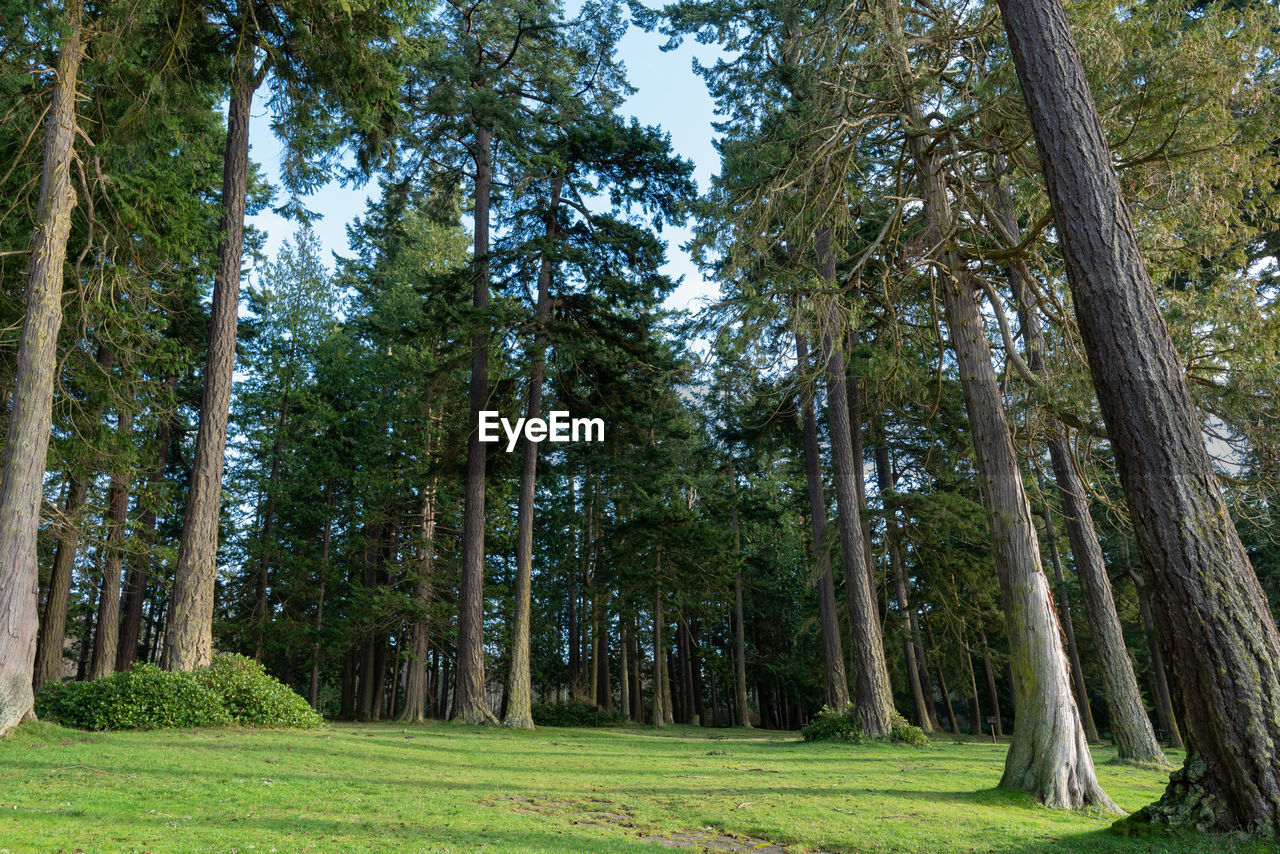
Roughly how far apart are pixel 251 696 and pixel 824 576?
39.9 feet

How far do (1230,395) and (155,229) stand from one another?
16053 millimetres

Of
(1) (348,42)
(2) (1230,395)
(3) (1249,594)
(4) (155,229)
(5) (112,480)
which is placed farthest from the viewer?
(5) (112,480)

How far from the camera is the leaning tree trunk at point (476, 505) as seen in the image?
56.5 ft

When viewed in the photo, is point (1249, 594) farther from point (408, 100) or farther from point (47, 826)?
point (408, 100)

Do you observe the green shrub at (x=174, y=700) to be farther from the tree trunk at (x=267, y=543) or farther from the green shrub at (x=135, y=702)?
the tree trunk at (x=267, y=543)

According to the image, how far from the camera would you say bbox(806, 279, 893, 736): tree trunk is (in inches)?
560

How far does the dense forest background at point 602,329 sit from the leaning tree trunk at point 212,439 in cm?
6

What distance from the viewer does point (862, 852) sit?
15.9 feet

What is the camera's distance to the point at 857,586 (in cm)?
1472

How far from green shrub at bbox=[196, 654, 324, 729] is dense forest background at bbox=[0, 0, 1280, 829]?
68cm

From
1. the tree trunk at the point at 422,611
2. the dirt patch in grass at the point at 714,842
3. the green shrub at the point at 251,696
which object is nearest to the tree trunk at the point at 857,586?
the dirt patch in grass at the point at 714,842

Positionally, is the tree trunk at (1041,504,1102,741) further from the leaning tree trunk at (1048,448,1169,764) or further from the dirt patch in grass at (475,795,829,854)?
the dirt patch in grass at (475,795,829,854)

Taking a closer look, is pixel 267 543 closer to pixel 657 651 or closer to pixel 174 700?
pixel 657 651

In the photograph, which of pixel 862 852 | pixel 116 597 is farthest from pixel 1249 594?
pixel 116 597
